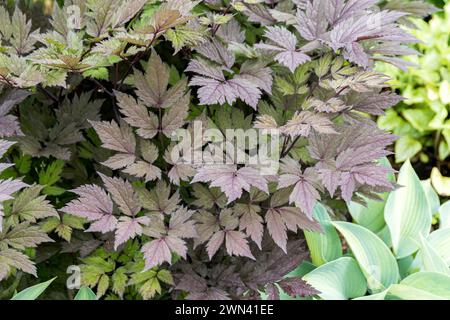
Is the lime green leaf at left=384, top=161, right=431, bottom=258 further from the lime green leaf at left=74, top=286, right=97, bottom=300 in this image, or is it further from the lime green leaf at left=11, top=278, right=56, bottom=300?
the lime green leaf at left=11, top=278, right=56, bottom=300

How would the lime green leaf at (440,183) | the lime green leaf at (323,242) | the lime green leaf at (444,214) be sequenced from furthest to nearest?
the lime green leaf at (440,183)
the lime green leaf at (444,214)
the lime green leaf at (323,242)

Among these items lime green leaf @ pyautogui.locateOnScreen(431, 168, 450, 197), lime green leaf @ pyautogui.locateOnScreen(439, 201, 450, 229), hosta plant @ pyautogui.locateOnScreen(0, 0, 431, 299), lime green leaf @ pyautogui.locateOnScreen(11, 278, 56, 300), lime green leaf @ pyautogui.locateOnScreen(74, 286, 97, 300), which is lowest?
lime green leaf @ pyautogui.locateOnScreen(431, 168, 450, 197)

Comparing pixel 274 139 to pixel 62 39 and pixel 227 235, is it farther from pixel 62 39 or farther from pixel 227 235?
pixel 62 39

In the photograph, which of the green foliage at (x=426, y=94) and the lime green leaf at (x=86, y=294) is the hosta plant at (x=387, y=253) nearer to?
the lime green leaf at (x=86, y=294)

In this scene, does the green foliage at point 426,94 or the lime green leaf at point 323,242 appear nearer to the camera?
the lime green leaf at point 323,242

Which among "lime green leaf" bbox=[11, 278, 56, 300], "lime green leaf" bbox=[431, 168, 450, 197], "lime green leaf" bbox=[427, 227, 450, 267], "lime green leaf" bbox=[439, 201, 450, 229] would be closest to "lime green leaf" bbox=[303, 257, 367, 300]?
"lime green leaf" bbox=[427, 227, 450, 267]

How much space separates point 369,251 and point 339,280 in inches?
5.3

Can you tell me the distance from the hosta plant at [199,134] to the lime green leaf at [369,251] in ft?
0.81

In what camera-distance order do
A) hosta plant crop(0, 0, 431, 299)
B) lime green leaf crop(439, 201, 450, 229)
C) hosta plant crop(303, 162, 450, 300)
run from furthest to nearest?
lime green leaf crop(439, 201, 450, 229), hosta plant crop(303, 162, 450, 300), hosta plant crop(0, 0, 431, 299)

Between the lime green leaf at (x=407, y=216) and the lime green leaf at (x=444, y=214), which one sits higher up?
the lime green leaf at (x=407, y=216)

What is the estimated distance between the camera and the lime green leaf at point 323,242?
5.90 ft

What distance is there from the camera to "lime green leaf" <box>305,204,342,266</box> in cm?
180

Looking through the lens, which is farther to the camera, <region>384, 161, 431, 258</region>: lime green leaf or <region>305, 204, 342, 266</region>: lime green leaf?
<region>384, 161, 431, 258</region>: lime green leaf

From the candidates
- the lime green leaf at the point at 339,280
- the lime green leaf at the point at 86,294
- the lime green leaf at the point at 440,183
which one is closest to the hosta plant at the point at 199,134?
the lime green leaf at the point at 86,294
